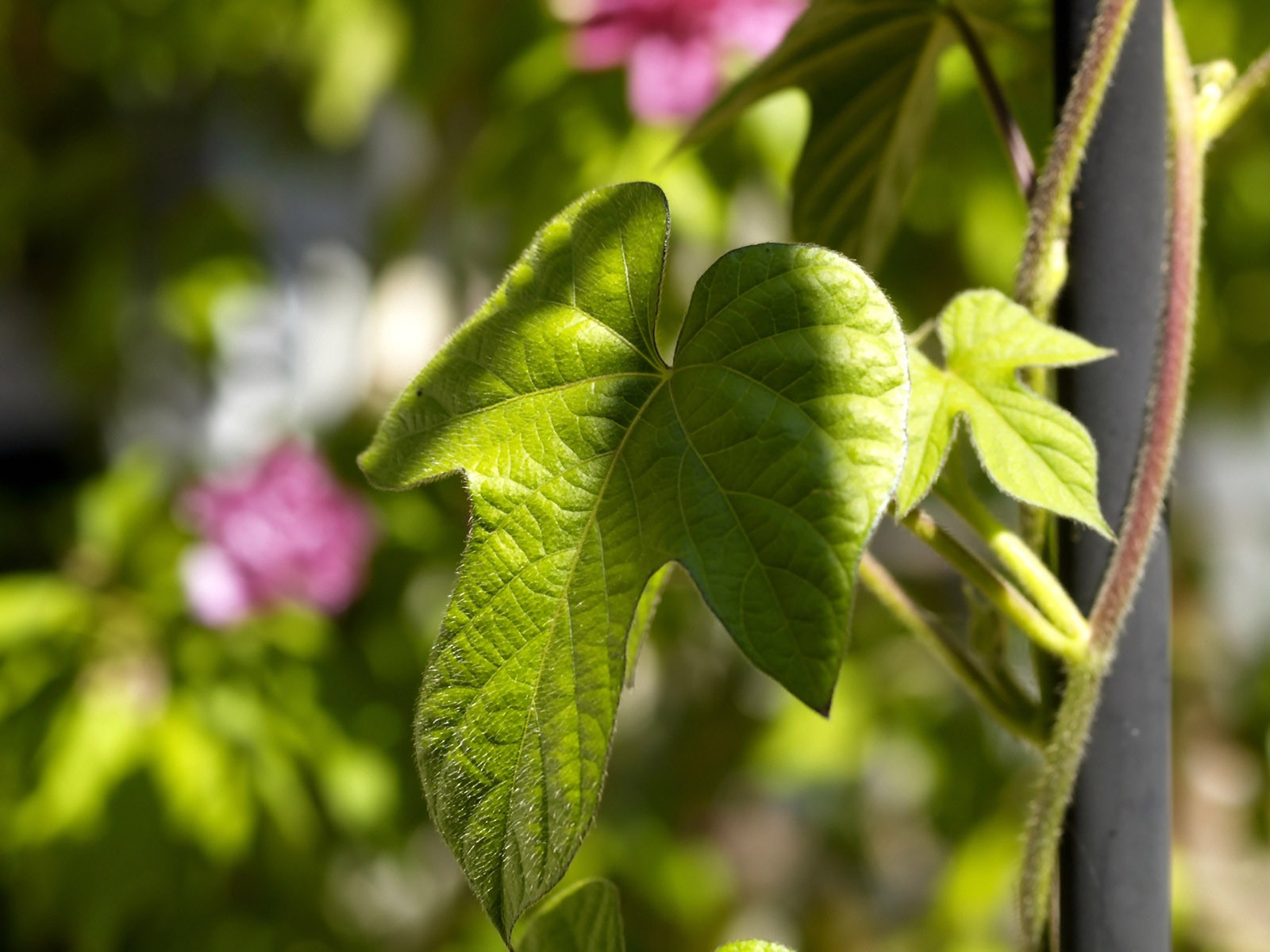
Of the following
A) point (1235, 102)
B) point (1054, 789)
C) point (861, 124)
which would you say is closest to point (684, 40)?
point (861, 124)

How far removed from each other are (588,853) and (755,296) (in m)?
1.21

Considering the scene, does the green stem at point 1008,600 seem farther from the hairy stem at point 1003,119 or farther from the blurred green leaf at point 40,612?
the blurred green leaf at point 40,612

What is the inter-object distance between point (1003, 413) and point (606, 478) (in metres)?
0.10

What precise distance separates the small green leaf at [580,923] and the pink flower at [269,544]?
1022mm

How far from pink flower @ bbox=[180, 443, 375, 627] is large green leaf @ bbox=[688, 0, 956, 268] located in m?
0.97

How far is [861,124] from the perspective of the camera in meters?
0.42

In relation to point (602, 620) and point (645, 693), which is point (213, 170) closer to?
point (645, 693)

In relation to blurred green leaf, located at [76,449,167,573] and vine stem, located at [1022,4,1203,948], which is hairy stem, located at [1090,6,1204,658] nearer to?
vine stem, located at [1022,4,1203,948]

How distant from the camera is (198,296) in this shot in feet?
5.01

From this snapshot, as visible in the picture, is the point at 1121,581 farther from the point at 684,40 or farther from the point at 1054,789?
the point at 684,40

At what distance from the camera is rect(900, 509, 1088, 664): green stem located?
0.92 feet

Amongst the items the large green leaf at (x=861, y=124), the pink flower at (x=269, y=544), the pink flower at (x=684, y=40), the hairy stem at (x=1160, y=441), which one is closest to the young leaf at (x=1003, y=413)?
the hairy stem at (x=1160, y=441)

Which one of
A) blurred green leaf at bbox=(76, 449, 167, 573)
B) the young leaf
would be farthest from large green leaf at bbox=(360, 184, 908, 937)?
blurred green leaf at bbox=(76, 449, 167, 573)

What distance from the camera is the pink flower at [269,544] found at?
1.28 m
